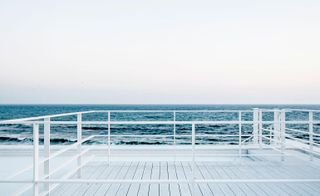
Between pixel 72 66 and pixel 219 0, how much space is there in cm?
712

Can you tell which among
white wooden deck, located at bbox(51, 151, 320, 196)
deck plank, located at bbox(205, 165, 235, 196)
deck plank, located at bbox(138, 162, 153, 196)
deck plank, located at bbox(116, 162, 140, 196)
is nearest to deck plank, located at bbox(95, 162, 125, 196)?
white wooden deck, located at bbox(51, 151, 320, 196)

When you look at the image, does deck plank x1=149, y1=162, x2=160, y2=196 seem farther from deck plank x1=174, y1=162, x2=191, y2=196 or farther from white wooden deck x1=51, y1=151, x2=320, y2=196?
deck plank x1=174, y1=162, x2=191, y2=196

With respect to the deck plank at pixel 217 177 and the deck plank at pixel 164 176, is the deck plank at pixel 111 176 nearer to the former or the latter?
the deck plank at pixel 164 176

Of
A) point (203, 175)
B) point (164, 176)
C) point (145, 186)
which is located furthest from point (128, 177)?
point (203, 175)

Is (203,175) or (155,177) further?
(203,175)

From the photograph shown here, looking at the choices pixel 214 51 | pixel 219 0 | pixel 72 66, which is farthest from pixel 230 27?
pixel 72 66

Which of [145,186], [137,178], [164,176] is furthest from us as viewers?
[164,176]

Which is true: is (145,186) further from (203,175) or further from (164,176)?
(203,175)

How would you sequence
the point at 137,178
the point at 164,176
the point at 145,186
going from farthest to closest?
the point at 164,176 → the point at 137,178 → the point at 145,186

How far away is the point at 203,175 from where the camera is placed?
4.37 metres

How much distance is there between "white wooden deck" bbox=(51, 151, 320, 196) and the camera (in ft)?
11.5

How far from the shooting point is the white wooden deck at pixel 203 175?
3.49m

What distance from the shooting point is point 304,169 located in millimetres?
4648

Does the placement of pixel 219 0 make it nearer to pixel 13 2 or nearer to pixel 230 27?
pixel 230 27
